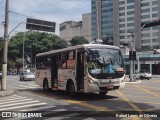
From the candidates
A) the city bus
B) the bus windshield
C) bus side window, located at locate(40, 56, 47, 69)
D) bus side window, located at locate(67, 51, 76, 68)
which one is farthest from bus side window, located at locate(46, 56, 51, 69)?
the bus windshield

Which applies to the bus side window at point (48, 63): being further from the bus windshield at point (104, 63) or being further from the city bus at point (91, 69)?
the bus windshield at point (104, 63)

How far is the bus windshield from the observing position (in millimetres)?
16281

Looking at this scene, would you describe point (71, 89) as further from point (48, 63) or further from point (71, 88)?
point (48, 63)

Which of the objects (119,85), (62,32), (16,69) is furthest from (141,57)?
(62,32)

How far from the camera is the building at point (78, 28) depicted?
511 feet

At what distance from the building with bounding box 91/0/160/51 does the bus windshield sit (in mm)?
96266

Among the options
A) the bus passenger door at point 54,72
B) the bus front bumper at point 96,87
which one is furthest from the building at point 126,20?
the bus front bumper at point 96,87

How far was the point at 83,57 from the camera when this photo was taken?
55.0 ft

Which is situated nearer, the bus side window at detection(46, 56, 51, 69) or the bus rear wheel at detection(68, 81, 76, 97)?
the bus rear wheel at detection(68, 81, 76, 97)

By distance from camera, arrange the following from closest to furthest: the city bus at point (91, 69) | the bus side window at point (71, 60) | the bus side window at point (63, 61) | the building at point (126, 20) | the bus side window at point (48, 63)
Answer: the city bus at point (91, 69)
the bus side window at point (71, 60)
the bus side window at point (63, 61)
the bus side window at point (48, 63)
the building at point (126, 20)

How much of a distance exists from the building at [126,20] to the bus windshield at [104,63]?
96266 mm

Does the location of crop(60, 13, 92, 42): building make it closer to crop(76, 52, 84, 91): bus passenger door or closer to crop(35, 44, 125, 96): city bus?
crop(35, 44, 125, 96): city bus

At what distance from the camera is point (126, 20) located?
5133 inches

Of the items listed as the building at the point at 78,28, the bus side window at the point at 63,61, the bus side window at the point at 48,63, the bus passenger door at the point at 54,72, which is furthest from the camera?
the building at the point at 78,28
